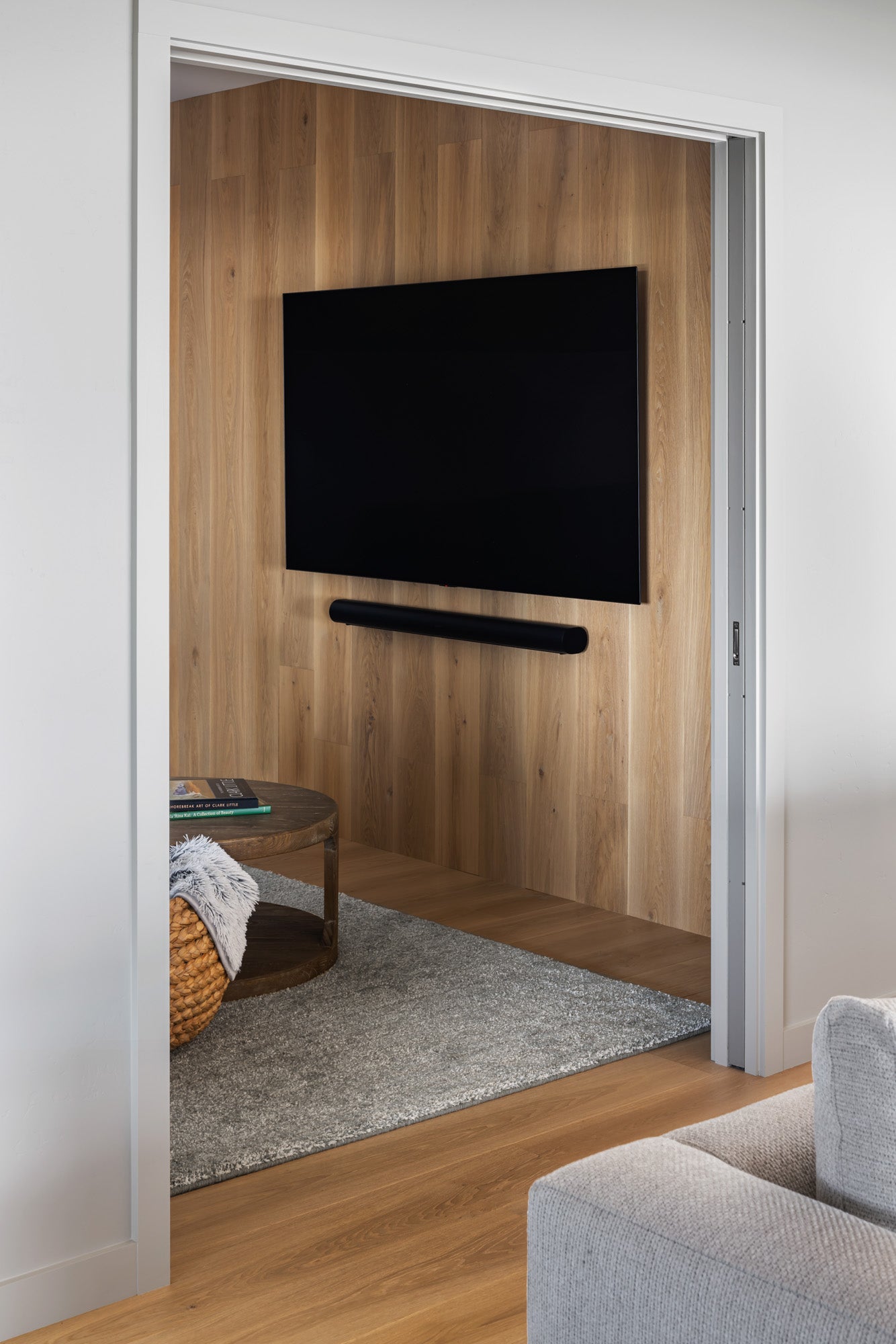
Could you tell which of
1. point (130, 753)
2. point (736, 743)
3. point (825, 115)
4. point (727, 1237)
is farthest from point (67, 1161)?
point (825, 115)

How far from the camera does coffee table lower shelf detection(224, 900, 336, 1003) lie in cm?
370

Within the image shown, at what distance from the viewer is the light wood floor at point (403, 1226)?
2234mm

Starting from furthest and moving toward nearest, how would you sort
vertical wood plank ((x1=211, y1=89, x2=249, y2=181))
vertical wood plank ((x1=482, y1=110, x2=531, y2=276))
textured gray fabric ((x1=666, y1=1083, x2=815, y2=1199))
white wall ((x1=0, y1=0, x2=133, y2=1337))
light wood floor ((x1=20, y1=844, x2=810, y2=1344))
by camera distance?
vertical wood plank ((x1=211, y1=89, x2=249, y2=181)) < vertical wood plank ((x1=482, y1=110, x2=531, y2=276)) < light wood floor ((x1=20, y1=844, x2=810, y2=1344)) < white wall ((x1=0, y1=0, x2=133, y2=1337)) < textured gray fabric ((x1=666, y1=1083, x2=815, y2=1199))

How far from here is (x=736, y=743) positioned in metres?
3.21

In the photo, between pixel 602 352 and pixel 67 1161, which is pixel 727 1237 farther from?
pixel 602 352

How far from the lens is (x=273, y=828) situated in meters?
3.63

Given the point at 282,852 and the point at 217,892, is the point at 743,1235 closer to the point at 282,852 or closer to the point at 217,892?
the point at 217,892

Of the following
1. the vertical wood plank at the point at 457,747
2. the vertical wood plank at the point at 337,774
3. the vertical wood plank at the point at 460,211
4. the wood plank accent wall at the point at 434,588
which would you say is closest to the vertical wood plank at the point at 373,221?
the wood plank accent wall at the point at 434,588

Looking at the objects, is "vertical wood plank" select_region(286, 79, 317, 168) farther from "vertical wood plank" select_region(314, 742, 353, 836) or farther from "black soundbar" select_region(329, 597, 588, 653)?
"vertical wood plank" select_region(314, 742, 353, 836)

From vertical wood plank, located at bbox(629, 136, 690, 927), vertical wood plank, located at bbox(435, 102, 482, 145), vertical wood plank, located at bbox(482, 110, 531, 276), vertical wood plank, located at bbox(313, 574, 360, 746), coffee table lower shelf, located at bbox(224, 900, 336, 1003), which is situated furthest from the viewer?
vertical wood plank, located at bbox(313, 574, 360, 746)

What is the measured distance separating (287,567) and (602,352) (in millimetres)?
1709

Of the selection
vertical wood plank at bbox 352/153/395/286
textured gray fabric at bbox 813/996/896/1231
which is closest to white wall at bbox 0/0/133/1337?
textured gray fabric at bbox 813/996/896/1231

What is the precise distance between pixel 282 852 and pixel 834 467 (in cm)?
170

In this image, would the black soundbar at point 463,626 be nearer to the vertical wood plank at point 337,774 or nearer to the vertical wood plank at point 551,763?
the vertical wood plank at point 551,763
